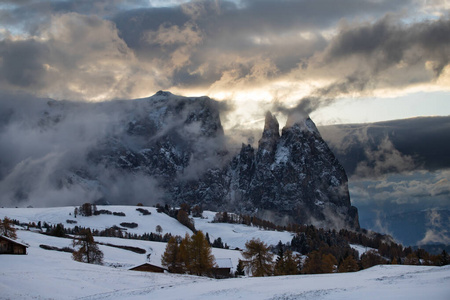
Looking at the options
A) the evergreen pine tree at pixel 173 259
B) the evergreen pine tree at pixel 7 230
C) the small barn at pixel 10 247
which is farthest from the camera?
the evergreen pine tree at pixel 7 230

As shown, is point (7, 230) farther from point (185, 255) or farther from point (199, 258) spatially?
point (199, 258)

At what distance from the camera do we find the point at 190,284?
197 feet

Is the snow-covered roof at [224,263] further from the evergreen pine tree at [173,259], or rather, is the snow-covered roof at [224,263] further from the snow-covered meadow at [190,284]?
the snow-covered meadow at [190,284]

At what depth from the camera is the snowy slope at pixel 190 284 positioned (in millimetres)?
41500

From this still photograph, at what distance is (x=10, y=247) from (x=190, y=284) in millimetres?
44887

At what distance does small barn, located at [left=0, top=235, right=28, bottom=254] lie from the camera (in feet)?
285

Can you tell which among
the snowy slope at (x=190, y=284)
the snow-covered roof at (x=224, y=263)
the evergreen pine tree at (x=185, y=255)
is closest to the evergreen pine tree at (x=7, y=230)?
the snowy slope at (x=190, y=284)

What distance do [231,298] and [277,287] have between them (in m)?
7.59

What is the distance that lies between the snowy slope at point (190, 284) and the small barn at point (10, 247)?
107 inches

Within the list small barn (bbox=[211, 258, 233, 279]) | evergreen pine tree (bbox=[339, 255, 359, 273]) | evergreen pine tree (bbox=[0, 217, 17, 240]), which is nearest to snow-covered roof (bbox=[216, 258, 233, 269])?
small barn (bbox=[211, 258, 233, 279])

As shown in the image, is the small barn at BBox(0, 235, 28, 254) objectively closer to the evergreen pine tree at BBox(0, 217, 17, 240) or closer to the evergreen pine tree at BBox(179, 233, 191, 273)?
the evergreen pine tree at BBox(0, 217, 17, 240)

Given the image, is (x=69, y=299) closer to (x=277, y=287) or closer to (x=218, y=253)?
(x=277, y=287)

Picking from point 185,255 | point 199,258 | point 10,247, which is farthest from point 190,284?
point 10,247

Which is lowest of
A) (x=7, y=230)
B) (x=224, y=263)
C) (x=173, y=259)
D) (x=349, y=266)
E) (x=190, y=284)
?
(x=349, y=266)
